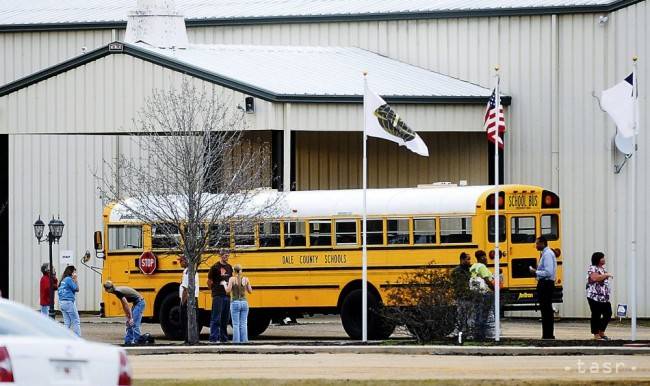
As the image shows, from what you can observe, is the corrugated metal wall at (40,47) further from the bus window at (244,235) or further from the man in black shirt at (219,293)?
A: the man in black shirt at (219,293)

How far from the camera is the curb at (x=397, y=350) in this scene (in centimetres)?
2455

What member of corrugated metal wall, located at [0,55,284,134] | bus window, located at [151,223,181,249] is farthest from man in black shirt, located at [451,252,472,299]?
corrugated metal wall, located at [0,55,284,134]

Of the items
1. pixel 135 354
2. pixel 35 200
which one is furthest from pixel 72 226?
pixel 135 354

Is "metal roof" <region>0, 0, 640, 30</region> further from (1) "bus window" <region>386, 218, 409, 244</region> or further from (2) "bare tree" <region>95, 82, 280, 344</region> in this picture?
(1) "bus window" <region>386, 218, 409, 244</region>

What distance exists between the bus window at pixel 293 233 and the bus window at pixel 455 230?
283cm

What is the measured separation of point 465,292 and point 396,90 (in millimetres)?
14198

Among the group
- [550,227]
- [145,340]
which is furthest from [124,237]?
[550,227]

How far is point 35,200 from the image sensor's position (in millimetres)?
44688

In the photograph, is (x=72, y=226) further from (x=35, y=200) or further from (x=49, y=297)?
(x=49, y=297)

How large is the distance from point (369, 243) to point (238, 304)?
11.5 ft

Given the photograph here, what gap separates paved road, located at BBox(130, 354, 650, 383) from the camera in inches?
824

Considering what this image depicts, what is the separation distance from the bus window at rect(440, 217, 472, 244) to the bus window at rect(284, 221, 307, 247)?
283 centimetres

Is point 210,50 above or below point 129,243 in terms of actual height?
above

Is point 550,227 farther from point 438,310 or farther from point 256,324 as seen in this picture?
point 438,310
